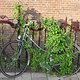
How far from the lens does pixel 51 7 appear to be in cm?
718

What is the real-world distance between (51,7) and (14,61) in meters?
1.69

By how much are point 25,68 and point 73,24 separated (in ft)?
4.79

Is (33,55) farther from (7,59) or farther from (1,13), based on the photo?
(1,13)

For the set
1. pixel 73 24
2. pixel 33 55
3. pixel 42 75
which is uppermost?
pixel 73 24

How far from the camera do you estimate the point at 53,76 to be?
656 cm

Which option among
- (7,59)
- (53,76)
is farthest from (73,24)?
(7,59)

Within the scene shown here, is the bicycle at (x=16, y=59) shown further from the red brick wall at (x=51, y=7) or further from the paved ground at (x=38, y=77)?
the red brick wall at (x=51, y=7)

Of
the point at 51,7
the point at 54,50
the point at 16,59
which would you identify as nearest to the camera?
the point at 54,50

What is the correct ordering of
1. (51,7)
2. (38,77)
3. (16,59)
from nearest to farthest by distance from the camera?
(16,59) < (38,77) < (51,7)

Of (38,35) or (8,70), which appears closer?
(8,70)

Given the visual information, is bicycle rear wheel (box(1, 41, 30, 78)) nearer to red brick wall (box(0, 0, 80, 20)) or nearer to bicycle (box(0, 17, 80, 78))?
bicycle (box(0, 17, 80, 78))

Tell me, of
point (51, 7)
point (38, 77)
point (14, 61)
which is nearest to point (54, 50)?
point (38, 77)

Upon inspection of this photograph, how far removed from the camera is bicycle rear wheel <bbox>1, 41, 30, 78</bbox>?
640 centimetres

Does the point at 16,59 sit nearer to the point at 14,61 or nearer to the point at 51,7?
the point at 14,61
